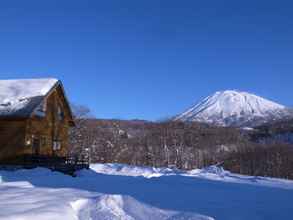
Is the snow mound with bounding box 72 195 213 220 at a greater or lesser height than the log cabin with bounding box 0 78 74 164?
lesser

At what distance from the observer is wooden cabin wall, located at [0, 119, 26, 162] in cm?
3419

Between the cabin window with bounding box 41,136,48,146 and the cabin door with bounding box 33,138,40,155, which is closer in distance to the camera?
the cabin door with bounding box 33,138,40,155

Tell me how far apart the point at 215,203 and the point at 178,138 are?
10926 cm

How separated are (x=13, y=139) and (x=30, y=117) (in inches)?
81.5

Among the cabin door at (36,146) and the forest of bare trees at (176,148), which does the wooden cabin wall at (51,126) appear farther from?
the forest of bare trees at (176,148)

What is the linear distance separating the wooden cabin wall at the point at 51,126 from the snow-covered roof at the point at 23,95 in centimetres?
112

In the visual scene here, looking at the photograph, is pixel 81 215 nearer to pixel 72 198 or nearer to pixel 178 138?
pixel 72 198

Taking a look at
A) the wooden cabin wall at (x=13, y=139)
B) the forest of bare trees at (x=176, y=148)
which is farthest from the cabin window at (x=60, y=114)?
the forest of bare trees at (x=176, y=148)

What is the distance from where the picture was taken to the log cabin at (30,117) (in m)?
34.1

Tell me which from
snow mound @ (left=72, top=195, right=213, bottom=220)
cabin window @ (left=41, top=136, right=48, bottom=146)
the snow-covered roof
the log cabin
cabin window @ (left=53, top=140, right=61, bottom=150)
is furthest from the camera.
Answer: cabin window @ (left=53, top=140, right=61, bottom=150)

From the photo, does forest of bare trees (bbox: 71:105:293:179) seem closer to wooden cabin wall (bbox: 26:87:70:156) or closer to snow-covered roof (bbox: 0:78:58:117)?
wooden cabin wall (bbox: 26:87:70:156)

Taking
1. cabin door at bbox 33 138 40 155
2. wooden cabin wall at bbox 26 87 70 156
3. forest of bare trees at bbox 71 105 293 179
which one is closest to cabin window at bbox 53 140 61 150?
wooden cabin wall at bbox 26 87 70 156

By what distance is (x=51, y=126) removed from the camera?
38000mm

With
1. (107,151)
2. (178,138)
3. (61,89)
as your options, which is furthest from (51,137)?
(178,138)
